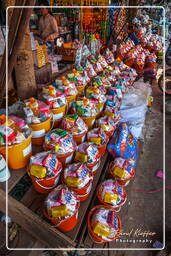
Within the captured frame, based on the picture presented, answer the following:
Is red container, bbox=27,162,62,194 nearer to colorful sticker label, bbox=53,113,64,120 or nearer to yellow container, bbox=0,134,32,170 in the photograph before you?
yellow container, bbox=0,134,32,170

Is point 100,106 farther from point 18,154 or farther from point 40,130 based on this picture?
point 18,154

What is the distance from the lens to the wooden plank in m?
1.40

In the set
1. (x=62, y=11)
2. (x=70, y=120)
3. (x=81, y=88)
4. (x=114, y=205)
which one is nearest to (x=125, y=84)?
(x=81, y=88)

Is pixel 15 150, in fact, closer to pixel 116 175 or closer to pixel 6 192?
pixel 6 192

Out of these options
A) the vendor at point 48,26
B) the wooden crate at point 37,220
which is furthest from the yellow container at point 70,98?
the vendor at point 48,26

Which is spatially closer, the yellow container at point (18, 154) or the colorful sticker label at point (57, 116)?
the yellow container at point (18, 154)

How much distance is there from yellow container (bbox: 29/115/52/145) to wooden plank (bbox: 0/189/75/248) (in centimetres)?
56

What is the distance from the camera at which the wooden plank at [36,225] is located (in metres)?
1.40

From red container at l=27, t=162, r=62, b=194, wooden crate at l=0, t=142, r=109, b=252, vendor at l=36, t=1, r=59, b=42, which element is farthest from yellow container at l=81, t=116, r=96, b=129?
vendor at l=36, t=1, r=59, b=42

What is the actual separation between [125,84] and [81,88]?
4.10 feet

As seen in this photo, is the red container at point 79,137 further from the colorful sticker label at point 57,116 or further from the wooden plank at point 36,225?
the wooden plank at point 36,225

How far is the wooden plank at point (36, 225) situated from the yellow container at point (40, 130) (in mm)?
557

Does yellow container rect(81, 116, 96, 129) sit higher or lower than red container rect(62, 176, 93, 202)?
higher

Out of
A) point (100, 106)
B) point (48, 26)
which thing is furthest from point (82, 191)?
point (48, 26)
